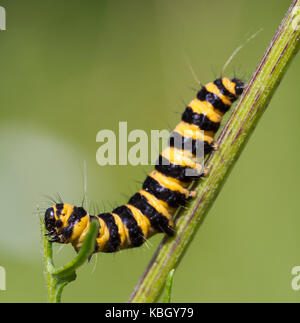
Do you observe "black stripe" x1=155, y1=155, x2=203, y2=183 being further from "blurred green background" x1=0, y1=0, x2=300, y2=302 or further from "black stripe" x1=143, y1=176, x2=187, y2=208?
"blurred green background" x1=0, y1=0, x2=300, y2=302

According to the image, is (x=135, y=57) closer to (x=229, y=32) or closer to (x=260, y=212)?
(x=229, y=32)

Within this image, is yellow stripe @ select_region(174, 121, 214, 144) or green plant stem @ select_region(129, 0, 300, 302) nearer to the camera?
green plant stem @ select_region(129, 0, 300, 302)

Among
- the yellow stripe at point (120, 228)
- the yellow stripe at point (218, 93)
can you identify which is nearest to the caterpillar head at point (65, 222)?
the yellow stripe at point (120, 228)

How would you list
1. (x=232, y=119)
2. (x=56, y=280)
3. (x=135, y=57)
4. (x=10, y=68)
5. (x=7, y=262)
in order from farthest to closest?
(x=135, y=57) < (x=10, y=68) < (x=7, y=262) < (x=232, y=119) < (x=56, y=280)

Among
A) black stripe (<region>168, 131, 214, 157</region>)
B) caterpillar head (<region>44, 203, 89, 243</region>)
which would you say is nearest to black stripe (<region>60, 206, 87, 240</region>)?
caterpillar head (<region>44, 203, 89, 243</region>)

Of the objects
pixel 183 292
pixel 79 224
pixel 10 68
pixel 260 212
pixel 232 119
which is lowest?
pixel 183 292

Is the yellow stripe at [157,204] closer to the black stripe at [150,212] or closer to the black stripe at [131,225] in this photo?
the black stripe at [150,212]

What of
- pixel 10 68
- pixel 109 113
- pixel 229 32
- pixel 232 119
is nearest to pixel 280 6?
pixel 229 32
